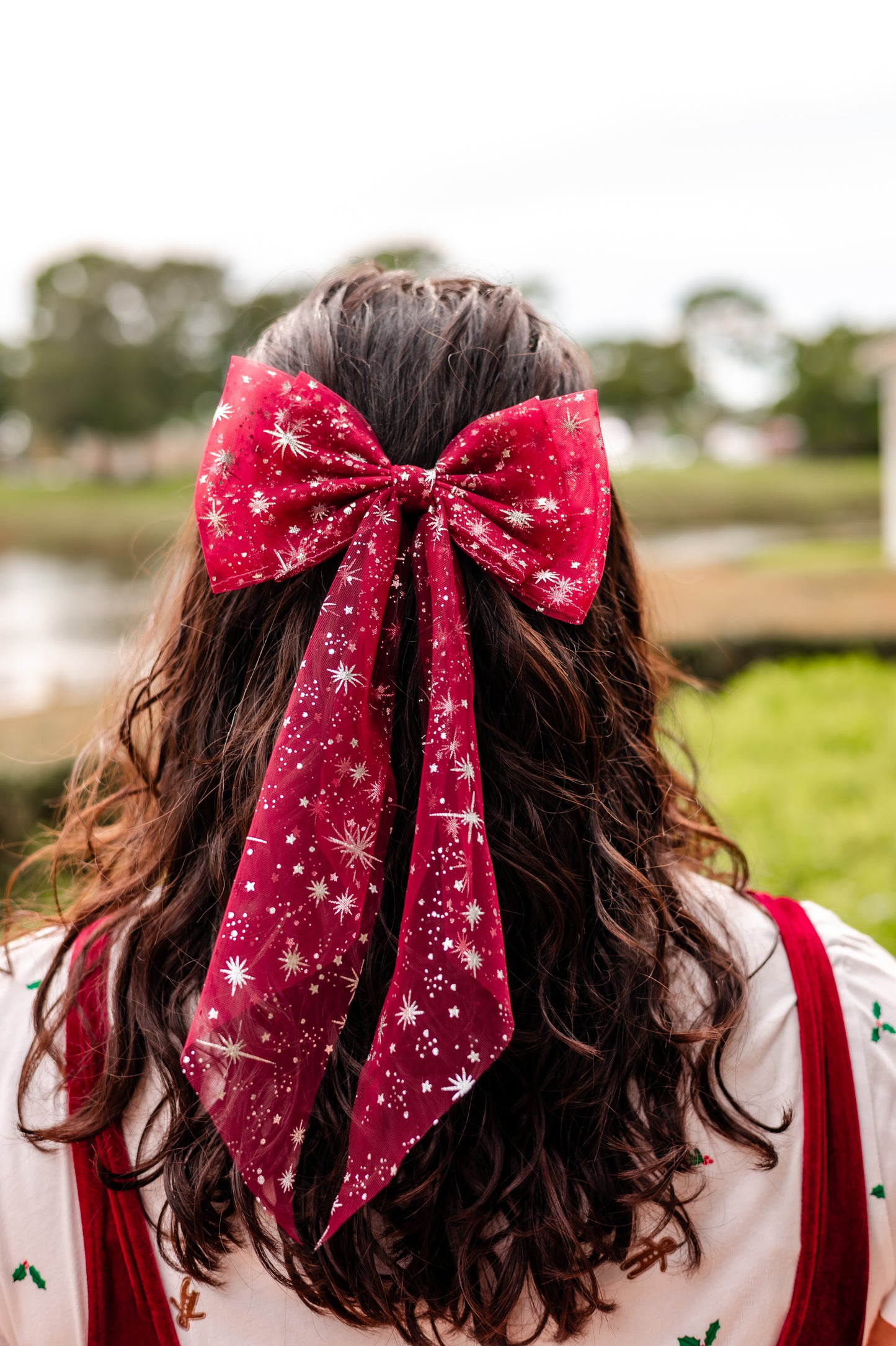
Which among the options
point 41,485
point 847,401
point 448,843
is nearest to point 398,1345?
Result: point 448,843

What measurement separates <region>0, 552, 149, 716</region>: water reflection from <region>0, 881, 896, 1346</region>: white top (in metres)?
3.81

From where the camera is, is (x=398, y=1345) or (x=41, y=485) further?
(x=41, y=485)

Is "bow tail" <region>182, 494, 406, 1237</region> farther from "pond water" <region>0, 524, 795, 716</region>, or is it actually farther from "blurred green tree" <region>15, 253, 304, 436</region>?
"blurred green tree" <region>15, 253, 304, 436</region>

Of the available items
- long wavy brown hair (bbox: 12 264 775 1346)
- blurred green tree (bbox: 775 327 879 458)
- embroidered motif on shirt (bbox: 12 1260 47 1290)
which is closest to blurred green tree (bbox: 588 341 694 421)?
blurred green tree (bbox: 775 327 879 458)

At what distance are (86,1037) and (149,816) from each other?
0.73 feet

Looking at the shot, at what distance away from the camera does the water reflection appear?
4555 mm

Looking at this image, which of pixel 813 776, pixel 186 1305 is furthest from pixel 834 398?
pixel 186 1305

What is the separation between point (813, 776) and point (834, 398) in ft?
15.7

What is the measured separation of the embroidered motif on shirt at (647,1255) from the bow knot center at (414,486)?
687 millimetres

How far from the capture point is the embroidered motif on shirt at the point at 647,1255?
869mm

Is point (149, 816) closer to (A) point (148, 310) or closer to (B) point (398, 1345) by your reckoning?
(B) point (398, 1345)

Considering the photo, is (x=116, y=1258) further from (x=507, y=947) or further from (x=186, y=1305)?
(x=507, y=947)

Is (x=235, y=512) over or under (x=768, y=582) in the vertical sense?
over

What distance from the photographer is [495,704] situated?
0.89 meters
